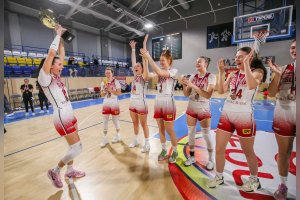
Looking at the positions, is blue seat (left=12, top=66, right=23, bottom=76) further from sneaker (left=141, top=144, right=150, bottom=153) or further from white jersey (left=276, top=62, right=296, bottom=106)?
white jersey (left=276, top=62, right=296, bottom=106)

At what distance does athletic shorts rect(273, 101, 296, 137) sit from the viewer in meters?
2.17

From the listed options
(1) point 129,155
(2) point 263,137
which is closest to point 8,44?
(1) point 129,155

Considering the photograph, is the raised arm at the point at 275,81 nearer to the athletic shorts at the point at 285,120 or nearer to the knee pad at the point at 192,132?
the athletic shorts at the point at 285,120

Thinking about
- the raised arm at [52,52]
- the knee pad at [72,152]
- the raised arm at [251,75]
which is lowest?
the knee pad at [72,152]

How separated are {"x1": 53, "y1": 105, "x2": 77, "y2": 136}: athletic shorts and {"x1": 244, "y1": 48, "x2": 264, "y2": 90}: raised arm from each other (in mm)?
2677

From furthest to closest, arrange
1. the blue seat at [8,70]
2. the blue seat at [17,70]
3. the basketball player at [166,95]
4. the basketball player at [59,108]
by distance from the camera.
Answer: the blue seat at [17,70] → the blue seat at [8,70] → the basketball player at [166,95] → the basketball player at [59,108]

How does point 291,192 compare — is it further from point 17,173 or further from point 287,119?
point 17,173

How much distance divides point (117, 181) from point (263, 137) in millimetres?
4184

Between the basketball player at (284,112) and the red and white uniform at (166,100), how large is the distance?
5.29ft

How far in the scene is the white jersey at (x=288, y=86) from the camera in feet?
7.03

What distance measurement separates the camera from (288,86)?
7.19ft

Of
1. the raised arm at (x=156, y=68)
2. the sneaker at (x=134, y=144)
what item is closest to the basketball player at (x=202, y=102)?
the raised arm at (x=156, y=68)

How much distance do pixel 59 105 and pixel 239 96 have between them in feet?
8.85

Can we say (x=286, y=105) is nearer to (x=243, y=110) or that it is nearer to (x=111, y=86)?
(x=243, y=110)
